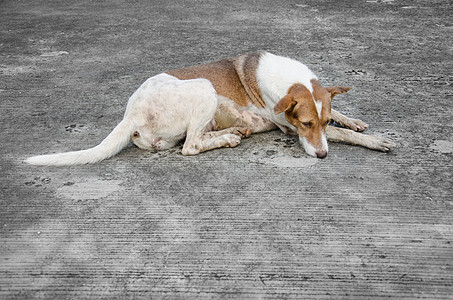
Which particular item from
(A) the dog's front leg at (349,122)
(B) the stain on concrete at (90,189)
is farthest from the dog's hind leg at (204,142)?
(A) the dog's front leg at (349,122)

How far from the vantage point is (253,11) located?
7.67 m

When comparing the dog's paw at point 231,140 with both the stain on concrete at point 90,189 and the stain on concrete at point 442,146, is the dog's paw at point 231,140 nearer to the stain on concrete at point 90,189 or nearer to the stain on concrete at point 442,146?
the stain on concrete at point 90,189

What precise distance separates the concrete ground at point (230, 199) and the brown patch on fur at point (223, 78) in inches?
15.8

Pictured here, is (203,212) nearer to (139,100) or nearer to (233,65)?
(139,100)

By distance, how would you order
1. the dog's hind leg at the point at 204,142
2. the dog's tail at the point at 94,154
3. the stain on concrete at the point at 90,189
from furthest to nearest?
the dog's hind leg at the point at 204,142
the dog's tail at the point at 94,154
the stain on concrete at the point at 90,189

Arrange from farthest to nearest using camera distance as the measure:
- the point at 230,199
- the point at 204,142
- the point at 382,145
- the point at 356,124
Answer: the point at 356,124 → the point at 204,142 → the point at 382,145 → the point at 230,199

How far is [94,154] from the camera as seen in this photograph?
128 inches

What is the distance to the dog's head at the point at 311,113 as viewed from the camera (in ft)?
10.9

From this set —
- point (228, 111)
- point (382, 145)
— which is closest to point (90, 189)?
point (228, 111)

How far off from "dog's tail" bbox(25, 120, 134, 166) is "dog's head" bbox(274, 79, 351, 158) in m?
1.22

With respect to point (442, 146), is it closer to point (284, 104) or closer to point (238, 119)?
point (284, 104)

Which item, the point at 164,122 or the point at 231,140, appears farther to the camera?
Result: the point at 231,140

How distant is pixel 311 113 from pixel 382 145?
2.14 ft

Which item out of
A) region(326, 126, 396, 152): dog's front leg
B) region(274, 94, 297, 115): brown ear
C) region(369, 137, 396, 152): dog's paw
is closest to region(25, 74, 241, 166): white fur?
region(274, 94, 297, 115): brown ear
